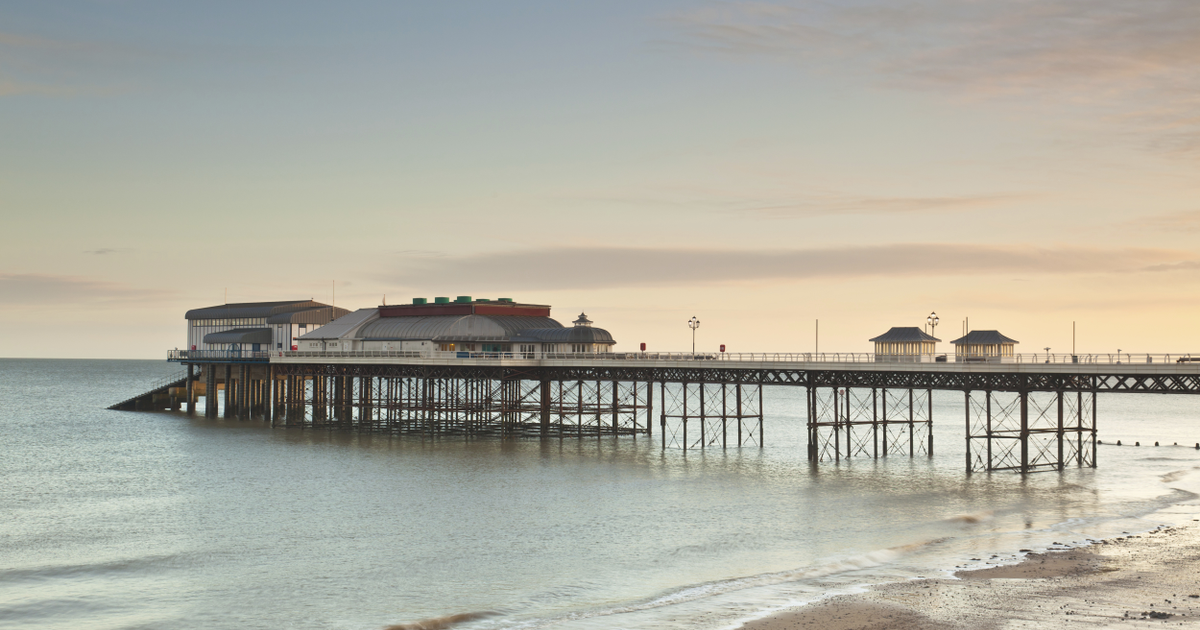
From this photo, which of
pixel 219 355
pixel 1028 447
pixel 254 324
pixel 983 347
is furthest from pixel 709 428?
pixel 219 355

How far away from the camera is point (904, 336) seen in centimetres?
6400

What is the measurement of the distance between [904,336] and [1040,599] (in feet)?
119

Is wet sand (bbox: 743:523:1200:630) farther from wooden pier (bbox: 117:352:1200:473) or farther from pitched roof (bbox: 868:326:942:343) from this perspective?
pitched roof (bbox: 868:326:942:343)

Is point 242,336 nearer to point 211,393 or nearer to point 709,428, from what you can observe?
point 211,393

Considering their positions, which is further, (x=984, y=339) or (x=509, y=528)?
(x=984, y=339)

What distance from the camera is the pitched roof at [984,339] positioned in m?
61.9

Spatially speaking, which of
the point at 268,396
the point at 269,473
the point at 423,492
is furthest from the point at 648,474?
the point at 268,396

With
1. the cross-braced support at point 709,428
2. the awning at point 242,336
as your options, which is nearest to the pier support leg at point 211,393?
the awning at point 242,336

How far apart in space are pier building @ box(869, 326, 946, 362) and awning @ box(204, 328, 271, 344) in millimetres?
64786

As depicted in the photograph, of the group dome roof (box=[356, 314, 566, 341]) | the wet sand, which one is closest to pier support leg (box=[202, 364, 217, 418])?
dome roof (box=[356, 314, 566, 341])

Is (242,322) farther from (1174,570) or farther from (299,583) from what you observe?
(1174,570)

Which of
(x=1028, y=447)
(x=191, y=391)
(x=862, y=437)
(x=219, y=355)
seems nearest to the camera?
(x=1028, y=447)

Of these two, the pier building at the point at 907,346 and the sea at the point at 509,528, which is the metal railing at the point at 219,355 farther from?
the pier building at the point at 907,346

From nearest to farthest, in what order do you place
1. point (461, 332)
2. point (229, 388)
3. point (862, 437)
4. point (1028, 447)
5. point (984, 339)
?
point (984, 339), point (1028, 447), point (862, 437), point (461, 332), point (229, 388)
